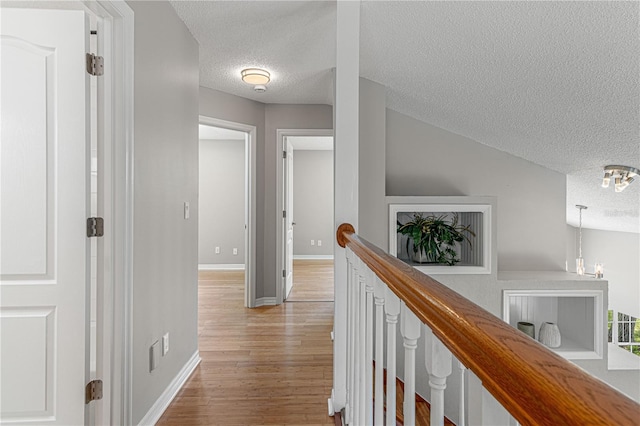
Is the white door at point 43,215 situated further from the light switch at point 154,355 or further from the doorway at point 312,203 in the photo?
the doorway at point 312,203

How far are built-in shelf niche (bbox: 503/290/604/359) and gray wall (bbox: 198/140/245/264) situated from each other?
179 inches

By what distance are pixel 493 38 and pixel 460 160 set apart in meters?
1.79

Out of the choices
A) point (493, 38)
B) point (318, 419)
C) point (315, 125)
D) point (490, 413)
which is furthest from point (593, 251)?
point (490, 413)

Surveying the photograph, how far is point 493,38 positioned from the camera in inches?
76.6

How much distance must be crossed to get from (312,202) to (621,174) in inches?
202

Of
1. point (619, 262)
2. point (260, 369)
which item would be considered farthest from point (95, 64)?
point (619, 262)

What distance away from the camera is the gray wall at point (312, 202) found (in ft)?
23.8

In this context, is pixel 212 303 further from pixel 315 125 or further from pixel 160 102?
pixel 160 102

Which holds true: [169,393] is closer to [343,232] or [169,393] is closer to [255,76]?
[343,232]

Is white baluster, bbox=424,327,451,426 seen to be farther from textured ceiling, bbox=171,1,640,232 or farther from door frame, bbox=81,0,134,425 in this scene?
textured ceiling, bbox=171,1,640,232

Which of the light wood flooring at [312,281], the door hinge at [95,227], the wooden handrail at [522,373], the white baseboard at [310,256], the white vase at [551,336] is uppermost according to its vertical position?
the door hinge at [95,227]

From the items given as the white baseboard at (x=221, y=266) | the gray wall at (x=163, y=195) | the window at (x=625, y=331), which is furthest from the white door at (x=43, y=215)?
the window at (x=625, y=331)

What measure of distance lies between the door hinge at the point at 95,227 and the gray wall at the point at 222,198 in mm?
4951

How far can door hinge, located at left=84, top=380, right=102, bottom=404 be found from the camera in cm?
161
